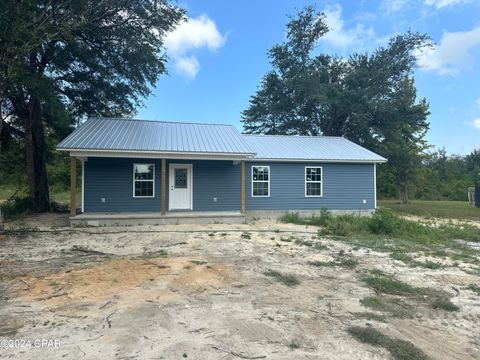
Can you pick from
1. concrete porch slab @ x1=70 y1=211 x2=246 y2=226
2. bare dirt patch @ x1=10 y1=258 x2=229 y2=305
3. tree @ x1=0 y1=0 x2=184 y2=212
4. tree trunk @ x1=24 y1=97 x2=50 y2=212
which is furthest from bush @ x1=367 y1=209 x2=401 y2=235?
tree trunk @ x1=24 y1=97 x2=50 y2=212

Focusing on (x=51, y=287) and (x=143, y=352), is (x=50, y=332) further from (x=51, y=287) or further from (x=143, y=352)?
(x=51, y=287)

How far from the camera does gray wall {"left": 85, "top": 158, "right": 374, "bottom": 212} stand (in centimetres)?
1266

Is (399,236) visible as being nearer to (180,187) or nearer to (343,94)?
(180,187)

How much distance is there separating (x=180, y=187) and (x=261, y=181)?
3406 millimetres

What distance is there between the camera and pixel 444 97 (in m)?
21.9

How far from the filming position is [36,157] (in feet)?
50.4

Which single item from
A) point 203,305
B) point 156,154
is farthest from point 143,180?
point 203,305

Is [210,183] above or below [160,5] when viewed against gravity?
below

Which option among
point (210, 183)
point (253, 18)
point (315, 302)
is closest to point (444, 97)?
point (253, 18)

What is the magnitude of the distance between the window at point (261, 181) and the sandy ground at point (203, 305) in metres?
6.68

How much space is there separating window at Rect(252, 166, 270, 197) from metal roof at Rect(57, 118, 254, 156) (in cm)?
138

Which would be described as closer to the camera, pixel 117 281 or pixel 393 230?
pixel 117 281

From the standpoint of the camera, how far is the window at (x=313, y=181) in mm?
14891

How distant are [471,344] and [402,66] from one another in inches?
932
